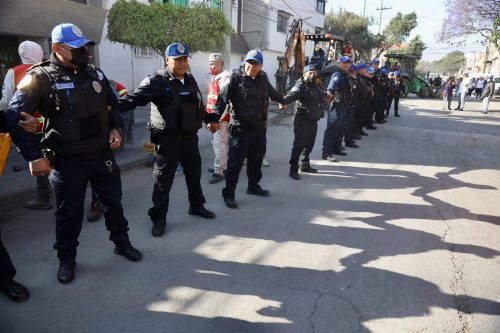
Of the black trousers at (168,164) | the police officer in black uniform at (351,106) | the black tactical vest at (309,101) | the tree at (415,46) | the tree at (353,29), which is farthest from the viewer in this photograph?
the tree at (415,46)

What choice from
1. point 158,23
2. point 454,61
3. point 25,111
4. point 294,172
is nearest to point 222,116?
point 294,172

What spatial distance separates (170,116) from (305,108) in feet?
9.10

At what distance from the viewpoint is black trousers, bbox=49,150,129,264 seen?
9.16ft

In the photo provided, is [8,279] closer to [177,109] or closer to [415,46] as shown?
[177,109]

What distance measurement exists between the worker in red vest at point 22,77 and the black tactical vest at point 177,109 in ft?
4.25

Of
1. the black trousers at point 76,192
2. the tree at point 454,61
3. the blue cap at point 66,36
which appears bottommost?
the black trousers at point 76,192

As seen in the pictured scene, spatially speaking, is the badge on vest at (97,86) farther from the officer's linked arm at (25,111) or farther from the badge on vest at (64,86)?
the officer's linked arm at (25,111)

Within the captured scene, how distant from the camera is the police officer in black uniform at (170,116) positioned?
3.43 m

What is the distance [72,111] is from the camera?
270 cm

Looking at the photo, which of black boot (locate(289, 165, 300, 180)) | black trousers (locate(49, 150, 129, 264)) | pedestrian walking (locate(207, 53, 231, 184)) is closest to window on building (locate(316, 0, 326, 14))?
pedestrian walking (locate(207, 53, 231, 184))

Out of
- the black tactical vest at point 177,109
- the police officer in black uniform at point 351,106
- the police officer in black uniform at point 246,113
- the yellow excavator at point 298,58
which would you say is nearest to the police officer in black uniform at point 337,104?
the police officer in black uniform at point 351,106

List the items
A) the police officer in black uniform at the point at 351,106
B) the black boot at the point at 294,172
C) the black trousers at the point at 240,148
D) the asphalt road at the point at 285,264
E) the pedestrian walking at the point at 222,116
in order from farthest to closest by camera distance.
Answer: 1. the police officer in black uniform at the point at 351,106
2. the black boot at the point at 294,172
3. the pedestrian walking at the point at 222,116
4. the black trousers at the point at 240,148
5. the asphalt road at the point at 285,264

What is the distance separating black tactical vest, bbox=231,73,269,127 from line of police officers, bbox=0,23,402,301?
0.01 meters

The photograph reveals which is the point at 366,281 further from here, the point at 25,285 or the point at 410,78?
the point at 410,78
